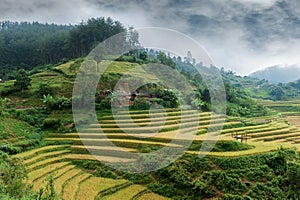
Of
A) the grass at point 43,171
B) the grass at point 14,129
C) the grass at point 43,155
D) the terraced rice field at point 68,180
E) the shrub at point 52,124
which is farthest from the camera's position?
the shrub at point 52,124

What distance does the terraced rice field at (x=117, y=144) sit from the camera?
1088cm

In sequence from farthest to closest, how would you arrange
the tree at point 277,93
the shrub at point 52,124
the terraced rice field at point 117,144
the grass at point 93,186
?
1. the tree at point 277,93
2. the shrub at point 52,124
3. the terraced rice field at point 117,144
4. the grass at point 93,186

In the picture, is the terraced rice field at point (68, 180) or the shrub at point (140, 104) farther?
the shrub at point (140, 104)

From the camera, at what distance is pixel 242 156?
1105 centimetres

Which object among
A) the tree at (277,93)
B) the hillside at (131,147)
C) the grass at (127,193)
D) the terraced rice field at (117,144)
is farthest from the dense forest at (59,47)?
the grass at (127,193)

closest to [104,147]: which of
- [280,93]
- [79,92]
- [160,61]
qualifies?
[79,92]

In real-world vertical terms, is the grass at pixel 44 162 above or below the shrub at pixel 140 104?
below

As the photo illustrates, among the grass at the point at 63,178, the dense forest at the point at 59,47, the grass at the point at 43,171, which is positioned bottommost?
the grass at the point at 63,178

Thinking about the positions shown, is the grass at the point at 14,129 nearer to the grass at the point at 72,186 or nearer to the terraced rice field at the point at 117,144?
the terraced rice field at the point at 117,144

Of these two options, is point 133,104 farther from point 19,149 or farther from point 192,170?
point 192,170

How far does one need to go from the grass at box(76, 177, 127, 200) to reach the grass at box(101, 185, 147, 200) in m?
0.45

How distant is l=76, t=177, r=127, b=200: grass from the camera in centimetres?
1024

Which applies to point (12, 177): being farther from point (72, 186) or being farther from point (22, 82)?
point (22, 82)

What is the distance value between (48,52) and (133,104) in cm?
3002
